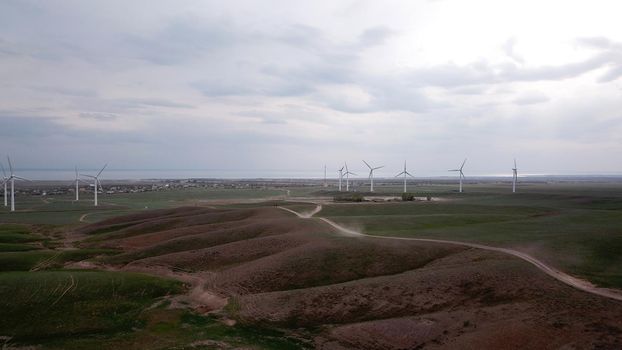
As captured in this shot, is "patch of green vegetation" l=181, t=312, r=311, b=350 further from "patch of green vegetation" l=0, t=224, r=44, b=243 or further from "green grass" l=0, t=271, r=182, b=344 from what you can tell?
"patch of green vegetation" l=0, t=224, r=44, b=243

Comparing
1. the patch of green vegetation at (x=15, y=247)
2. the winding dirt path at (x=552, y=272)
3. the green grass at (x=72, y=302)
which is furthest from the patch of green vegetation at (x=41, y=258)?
the winding dirt path at (x=552, y=272)

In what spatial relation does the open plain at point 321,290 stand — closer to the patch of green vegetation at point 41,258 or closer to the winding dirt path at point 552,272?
the patch of green vegetation at point 41,258

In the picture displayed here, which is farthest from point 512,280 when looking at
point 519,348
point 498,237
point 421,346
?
point 498,237

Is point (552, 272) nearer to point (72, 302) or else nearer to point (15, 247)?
point (72, 302)

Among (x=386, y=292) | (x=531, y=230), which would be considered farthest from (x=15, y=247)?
(x=531, y=230)

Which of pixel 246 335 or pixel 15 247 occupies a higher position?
pixel 15 247

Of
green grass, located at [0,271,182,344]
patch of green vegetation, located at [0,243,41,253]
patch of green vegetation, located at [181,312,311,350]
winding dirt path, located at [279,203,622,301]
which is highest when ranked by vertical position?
winding dirt path, located at [279,203,622,301]

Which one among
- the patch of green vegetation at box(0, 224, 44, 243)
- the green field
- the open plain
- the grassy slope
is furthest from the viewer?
the patch of green vegetation at box(0, 224, 44, 243)

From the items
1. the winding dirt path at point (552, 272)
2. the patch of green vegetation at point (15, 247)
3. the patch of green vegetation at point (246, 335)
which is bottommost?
the patch of green vegetation at point (246, 335)

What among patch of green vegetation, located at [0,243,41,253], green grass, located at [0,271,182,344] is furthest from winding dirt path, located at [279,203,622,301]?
patch of green vegetation, located at [0,243,41,253]

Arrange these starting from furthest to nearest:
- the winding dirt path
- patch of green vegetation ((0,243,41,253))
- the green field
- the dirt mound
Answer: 1. patch of green vegetation ((0,243,41,253))
2. the green field
3. the winding dirt path
4. the dirt mound

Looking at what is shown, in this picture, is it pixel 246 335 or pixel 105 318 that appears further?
pixel 105 318
